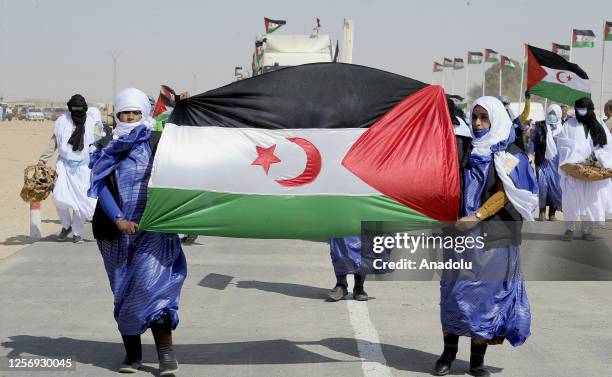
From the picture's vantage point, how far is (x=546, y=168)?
1727cm

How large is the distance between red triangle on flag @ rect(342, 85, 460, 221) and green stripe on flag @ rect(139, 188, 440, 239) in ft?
0.33

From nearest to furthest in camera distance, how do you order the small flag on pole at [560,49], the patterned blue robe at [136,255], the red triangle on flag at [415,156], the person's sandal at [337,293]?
the patterned blue robe at [136,255]
the red triangle on flag at [415,156]
the person's sandal at [337,293]
the small flag on pole at [560,49]

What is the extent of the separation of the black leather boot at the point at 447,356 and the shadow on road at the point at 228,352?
0.37 feet

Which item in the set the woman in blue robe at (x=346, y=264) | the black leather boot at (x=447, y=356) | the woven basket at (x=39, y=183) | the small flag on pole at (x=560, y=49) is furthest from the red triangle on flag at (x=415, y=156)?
the small flag on pole at (x=560, y=49)

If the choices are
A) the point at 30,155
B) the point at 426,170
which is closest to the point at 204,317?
the point at 426,170

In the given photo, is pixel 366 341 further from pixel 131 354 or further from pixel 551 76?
pixel 551 76

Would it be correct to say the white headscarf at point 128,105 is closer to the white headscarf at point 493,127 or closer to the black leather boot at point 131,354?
the black leather boot at point 131,354

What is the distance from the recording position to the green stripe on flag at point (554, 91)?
994 cm

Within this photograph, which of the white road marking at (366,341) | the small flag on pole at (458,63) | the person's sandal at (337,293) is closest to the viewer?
the white road marking at (366,341)

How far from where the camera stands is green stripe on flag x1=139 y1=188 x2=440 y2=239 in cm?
677

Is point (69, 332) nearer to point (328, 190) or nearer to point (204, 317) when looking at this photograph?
point (204, 317)

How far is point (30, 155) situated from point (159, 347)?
3173 centimetres

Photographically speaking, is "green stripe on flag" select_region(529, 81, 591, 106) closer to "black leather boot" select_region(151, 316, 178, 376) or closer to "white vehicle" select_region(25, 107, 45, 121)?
"black leather boot" select_region(151, 316, 178, 376)

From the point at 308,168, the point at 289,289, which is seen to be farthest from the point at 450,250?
the point at 289,289
